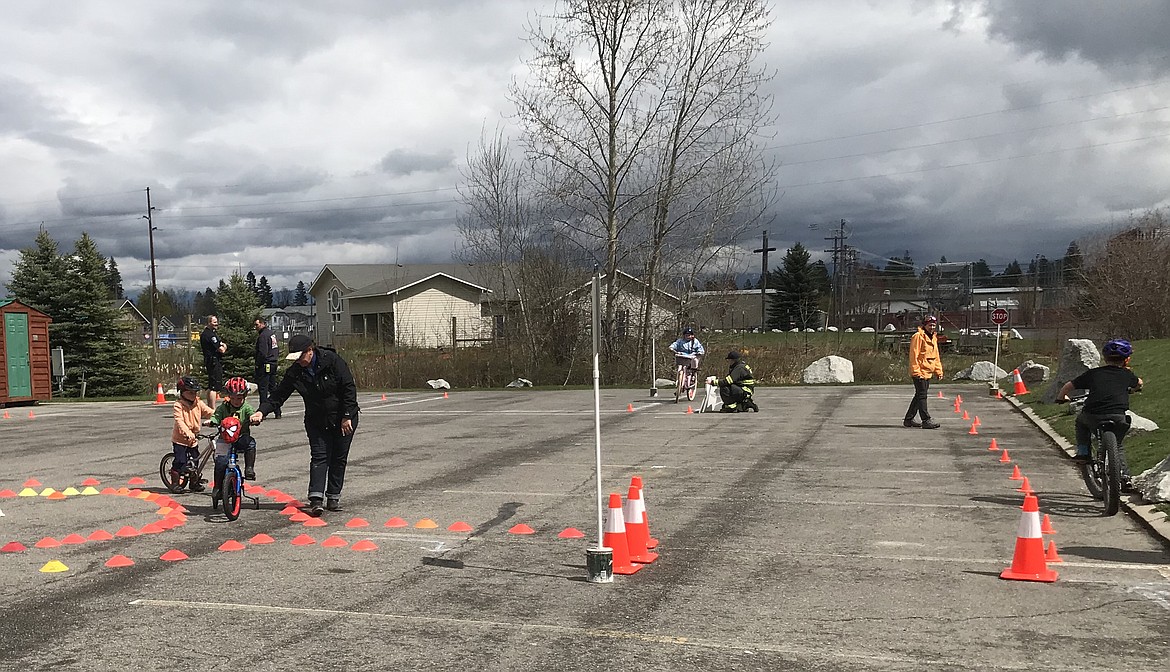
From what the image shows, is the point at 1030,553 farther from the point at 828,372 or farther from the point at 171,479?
the point at 828,372

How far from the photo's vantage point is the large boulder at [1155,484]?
9.12 m

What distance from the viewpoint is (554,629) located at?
580 cm

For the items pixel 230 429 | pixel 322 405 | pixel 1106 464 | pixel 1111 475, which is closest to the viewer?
pixel 1111 475

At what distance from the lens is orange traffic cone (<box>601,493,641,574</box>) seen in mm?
7156

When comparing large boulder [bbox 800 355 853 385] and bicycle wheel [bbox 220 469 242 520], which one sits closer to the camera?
bicycle wheel [bbox 220 469 242 520]

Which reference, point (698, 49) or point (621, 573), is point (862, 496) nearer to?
point (621, 573)

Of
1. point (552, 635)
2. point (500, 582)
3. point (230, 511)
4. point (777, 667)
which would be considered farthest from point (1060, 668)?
point (230, 511)

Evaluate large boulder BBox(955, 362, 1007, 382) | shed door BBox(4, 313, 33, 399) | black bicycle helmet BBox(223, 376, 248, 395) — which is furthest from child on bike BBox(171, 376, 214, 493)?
large boulder BBox(955, 362, 1007, 382)

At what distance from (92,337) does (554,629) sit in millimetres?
35825

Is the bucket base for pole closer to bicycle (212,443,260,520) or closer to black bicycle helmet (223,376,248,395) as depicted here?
bicycle (212,443,260,520)

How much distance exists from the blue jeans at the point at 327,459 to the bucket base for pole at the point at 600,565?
3642mm

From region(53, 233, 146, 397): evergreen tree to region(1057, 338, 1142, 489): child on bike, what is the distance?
34212mm

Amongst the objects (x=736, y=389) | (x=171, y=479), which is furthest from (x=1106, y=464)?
Result: (x=736, y=389)

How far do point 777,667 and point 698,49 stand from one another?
107ft
